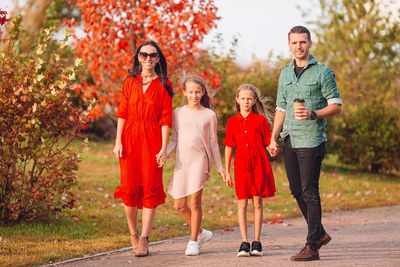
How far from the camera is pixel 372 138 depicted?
14.4m

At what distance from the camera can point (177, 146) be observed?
520 cm

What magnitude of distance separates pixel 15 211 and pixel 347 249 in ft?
13.0

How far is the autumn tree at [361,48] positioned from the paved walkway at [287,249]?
54.8ft

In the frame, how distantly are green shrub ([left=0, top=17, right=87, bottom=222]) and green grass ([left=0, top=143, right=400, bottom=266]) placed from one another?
1.12ft

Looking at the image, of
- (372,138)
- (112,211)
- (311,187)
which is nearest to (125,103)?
(311,187)

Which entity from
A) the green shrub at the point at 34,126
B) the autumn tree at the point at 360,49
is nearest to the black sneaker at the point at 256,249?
the green shrub at the point at 34,126

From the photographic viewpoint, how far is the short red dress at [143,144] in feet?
16.5

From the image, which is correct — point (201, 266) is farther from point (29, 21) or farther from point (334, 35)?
point (334, 35)

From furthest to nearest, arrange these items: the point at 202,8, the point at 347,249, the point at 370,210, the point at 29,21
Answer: the point at 29,21, the point at 202,8, the point at 370,210, the point at 347,249

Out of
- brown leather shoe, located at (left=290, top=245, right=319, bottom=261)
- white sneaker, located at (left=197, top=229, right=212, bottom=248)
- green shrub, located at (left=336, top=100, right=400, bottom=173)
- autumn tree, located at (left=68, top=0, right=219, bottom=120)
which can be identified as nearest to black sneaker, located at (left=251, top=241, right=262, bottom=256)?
brown leather shoe, located at (left=290, top=245, right=319, bottom=261)

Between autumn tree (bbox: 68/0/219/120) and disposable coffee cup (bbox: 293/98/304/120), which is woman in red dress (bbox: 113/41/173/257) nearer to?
disposable coffee cup (bbox: 293/98/304/120)

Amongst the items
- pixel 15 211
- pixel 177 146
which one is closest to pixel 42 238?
pixel 15 211

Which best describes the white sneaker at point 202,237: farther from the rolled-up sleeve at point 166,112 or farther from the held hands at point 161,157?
the rolled-up sleeve at point 166,112

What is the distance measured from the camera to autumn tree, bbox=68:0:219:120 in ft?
34.3
